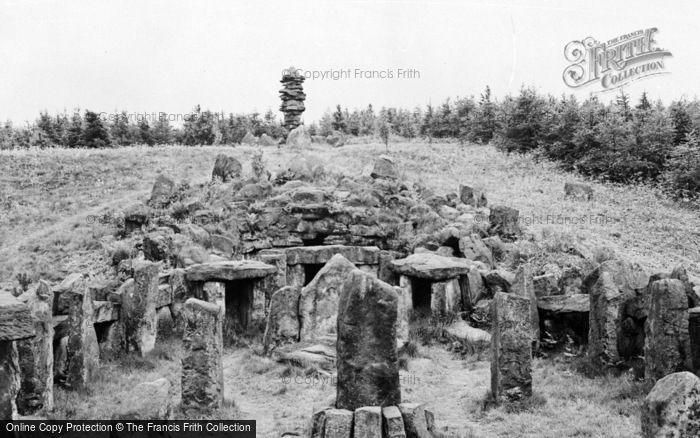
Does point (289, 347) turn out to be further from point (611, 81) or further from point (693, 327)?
point (611, 81)

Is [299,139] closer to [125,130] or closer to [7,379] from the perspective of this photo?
[125,130]

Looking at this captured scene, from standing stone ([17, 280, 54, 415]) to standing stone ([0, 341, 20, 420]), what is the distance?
10.5 feet

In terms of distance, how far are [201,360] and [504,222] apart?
1435 cm

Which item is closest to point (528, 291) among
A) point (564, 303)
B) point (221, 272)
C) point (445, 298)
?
point (564, 303)

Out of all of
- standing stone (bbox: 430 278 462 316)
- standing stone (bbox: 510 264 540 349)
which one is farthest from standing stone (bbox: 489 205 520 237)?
standing stone (bbox: 510 264 540 349)

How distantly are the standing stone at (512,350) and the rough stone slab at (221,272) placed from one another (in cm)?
790

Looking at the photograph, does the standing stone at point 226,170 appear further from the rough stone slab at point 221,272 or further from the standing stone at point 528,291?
the standing stone at point 528,291

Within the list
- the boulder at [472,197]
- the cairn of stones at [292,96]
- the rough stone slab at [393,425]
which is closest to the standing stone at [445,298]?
the rough stone slab at [393,425]

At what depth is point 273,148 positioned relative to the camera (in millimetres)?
40188

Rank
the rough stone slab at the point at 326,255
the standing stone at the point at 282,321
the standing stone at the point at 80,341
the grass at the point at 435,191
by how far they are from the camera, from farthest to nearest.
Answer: the rough stone slab at the point at 326,255 < the standing stone at the point at 282,321 < the standing stone at the point at 80,341 < the grass at the point at 435,191

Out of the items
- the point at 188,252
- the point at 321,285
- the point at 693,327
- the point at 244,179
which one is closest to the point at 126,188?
the point at 244,179

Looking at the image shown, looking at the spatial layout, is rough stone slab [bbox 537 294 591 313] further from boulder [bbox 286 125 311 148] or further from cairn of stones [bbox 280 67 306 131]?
cairn of stones [bbox 280 67 306 131]

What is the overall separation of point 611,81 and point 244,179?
15.5 metres

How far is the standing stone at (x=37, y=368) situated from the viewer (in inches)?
423
